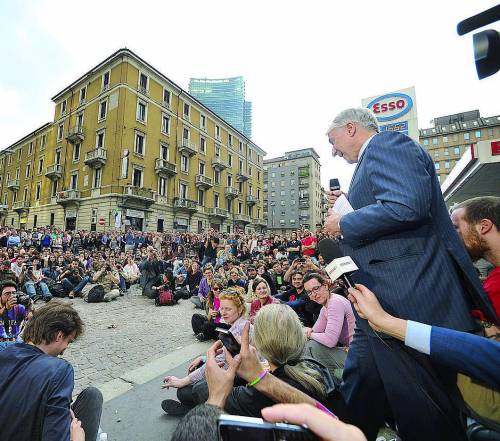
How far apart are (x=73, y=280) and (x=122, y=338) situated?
7022mm

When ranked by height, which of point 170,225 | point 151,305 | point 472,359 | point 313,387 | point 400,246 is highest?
point 170,225

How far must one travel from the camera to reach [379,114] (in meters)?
7.40

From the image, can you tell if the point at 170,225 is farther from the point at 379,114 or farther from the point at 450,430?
the point at 450,430

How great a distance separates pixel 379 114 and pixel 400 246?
7.32 meters

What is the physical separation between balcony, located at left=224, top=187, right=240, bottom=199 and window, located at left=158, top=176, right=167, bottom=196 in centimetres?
1144

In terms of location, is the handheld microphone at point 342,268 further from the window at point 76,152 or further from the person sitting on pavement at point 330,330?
the window at point 76,152

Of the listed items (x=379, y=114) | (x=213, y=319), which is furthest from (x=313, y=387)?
A: (x=379, y=114)

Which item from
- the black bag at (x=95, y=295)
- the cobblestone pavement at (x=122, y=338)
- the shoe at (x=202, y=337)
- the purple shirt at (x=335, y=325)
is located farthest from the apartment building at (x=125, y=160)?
the purple shirt at (x=335, y=325)

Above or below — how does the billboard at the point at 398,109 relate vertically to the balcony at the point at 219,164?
below

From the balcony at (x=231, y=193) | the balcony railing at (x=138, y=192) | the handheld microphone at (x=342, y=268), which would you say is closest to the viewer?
the handheld microphone at (x=342, y=268)

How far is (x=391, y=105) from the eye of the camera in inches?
284

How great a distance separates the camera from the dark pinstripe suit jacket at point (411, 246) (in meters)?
1.23

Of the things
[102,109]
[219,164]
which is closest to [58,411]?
[102,109]

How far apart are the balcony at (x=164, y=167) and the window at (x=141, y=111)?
14.8 feet
